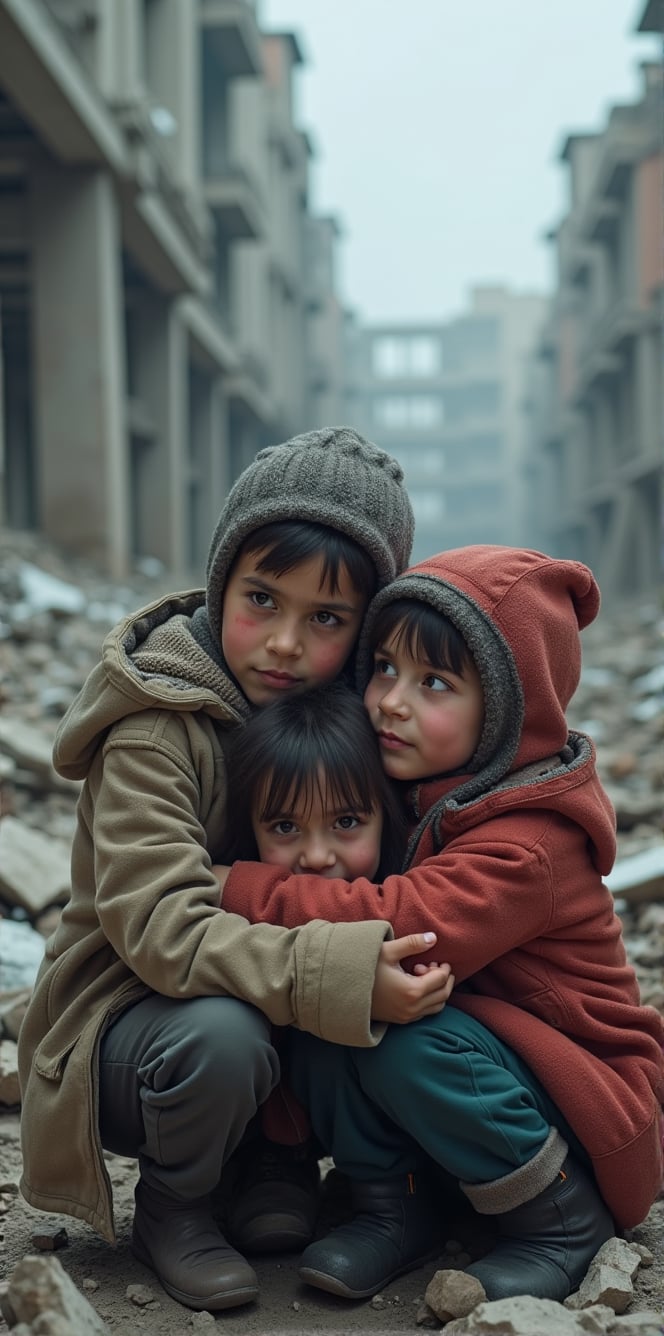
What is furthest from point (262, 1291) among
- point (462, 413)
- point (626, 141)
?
point (462, 413)

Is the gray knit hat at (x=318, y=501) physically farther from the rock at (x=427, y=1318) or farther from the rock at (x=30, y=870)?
the rock at (x=30, y=870)

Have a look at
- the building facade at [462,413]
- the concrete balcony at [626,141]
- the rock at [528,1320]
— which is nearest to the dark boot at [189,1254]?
the rock at [528,1320]

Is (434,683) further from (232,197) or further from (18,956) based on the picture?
(232,197)

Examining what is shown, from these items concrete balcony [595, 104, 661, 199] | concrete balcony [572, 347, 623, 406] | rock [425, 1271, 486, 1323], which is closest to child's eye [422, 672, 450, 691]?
rock [425, 1271, 486, 1323]

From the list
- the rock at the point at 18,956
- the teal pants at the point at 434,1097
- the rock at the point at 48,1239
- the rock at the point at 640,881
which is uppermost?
the teal pants at the point at 434,1097

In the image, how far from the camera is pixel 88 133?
348 inches

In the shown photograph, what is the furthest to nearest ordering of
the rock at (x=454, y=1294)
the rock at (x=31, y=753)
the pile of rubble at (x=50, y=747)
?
the rock at (x=31, y=753), the pile of rubble at (x=50, y=747), the rock at (x=454, y=1294)

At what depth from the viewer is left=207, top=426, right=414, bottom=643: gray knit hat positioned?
203cm

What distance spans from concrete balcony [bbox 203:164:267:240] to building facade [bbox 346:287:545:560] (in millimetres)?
29840

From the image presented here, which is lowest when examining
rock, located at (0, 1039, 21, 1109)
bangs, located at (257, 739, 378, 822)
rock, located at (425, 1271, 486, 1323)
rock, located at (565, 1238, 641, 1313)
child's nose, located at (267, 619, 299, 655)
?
rock, located at (0, 1039, 21, 1109)

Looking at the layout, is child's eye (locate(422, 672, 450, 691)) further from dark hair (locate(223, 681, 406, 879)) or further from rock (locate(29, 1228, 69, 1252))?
rock (locate(29, 1228, 69, 1252))

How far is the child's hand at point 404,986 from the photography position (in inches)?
66.7

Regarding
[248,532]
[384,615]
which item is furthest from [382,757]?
[248,532]

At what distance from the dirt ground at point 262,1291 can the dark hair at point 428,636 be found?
834mm
